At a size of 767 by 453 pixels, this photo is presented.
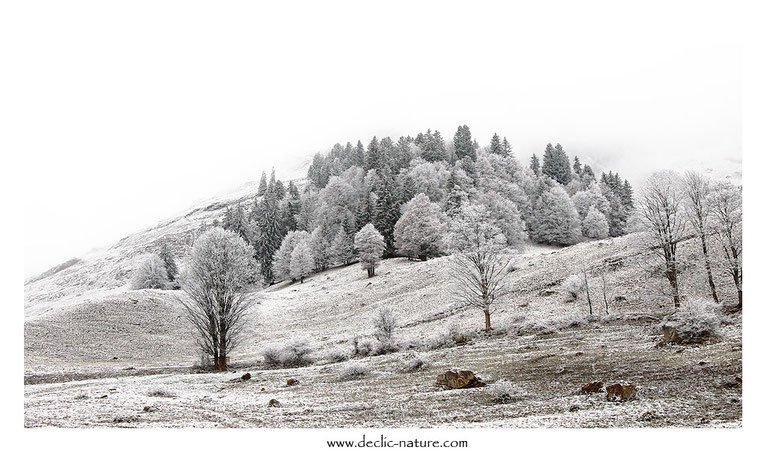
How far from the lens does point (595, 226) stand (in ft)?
248

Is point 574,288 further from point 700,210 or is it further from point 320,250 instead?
point 320,250

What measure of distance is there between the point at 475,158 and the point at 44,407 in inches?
3731

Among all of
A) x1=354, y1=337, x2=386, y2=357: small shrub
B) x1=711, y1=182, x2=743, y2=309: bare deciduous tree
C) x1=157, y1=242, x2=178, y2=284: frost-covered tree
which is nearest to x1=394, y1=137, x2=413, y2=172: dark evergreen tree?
x1=157, y1=242, x2=178, y2=284: frost-covered tree

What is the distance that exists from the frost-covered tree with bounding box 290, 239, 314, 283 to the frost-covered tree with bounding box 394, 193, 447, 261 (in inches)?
611

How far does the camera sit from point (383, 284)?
A: 5169cm

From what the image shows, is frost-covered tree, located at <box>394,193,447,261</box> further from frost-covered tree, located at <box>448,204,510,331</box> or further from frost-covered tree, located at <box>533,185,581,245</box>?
frost-covered tree, located at <box>448,204,510,331</box>

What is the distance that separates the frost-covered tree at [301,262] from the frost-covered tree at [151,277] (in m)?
19.5

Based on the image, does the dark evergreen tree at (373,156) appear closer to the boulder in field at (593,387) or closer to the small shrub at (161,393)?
the small shrub at (161,393)

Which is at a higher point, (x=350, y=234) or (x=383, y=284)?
(x=350, y=234)

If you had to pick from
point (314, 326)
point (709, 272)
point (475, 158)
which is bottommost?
point (314, 326)

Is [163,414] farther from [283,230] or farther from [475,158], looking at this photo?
[475,158]

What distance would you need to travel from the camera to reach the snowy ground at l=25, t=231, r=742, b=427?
10.6 m

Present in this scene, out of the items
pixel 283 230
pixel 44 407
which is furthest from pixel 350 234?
pixel 44 407

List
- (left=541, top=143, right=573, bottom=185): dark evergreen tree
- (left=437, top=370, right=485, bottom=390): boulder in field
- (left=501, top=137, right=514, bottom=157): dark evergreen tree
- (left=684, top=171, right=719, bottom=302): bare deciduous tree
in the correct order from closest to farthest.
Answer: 1. (left=437, top=370, right=485, bottom=390): boulder in field
2. (left=684, top=171, right=719, bottom=302): bare deciduous tree
3. (left=541, top=143, right=573, bottom=185): dark evergreen tree
4. (left=501, top=137, right=514, bottom=157): dark evergreen tree
